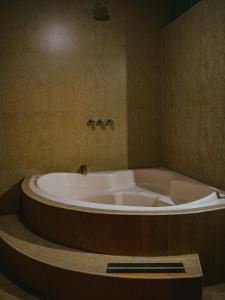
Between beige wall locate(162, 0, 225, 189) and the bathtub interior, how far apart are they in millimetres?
241

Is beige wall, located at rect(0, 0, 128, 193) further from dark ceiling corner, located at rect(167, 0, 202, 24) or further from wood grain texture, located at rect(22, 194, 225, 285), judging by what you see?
wood grain texture, located at rect(22, 194, 225, 285)

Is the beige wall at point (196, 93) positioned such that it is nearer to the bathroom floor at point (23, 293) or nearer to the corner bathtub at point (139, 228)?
the corner bathtub at point (139, 228)

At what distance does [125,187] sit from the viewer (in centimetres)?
362

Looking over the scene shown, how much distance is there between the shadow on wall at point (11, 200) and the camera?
11.2ft

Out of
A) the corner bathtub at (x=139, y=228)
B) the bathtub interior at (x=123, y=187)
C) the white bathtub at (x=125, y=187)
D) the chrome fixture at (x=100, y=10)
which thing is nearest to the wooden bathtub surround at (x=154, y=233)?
the corner bathtub at (x=139, y=228)

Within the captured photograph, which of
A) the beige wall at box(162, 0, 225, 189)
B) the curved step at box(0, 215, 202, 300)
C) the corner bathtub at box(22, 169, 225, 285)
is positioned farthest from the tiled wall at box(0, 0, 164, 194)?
the curved step at box(0, 215, 202, 300)

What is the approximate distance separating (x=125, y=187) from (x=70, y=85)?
1369 millimetres

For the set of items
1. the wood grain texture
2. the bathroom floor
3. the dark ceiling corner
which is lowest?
the bathroom floor

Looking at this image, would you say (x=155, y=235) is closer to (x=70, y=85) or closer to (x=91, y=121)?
(x=91, y=121)

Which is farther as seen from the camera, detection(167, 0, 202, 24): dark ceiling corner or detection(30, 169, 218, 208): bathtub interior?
detection(167, 0, 202, 24): dark ceiling corner

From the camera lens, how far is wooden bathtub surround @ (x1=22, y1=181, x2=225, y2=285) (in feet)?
6.89

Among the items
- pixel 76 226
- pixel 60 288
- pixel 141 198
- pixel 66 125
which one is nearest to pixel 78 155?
pixel 66 125

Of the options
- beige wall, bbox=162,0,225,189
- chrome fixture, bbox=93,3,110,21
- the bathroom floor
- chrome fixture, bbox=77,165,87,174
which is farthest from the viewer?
chrome fixture, bbox=77,165,87,174

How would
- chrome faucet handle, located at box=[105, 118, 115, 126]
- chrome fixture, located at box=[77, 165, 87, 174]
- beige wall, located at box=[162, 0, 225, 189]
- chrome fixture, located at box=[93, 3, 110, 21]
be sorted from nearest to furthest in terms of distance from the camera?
beige wall, located at box=[162, 0, 225, 189] → chrome fixture, located at box=[93, 3, 110, 21] → chrome fixture, located at box=[77, 165, 87, 174] → chrome faucet handle, located at box=[105, 118, 115, 126]
